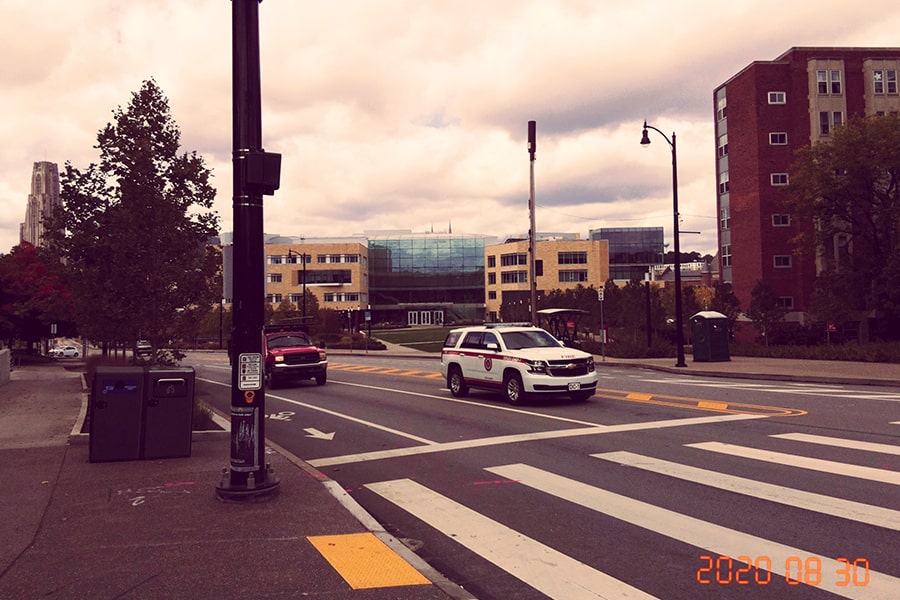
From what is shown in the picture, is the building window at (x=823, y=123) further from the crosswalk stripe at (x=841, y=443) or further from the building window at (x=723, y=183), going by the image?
the crosswalk stripe at (x=841, y=443)

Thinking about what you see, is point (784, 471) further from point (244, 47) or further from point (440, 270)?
point (440, 270)

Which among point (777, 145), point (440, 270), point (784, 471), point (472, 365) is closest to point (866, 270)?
point (777, 145)

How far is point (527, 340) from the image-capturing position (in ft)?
54.1

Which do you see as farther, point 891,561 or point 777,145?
point 777,145

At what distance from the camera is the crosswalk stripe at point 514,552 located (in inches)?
189

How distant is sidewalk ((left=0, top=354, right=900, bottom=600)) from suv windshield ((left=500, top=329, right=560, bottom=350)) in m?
7.49

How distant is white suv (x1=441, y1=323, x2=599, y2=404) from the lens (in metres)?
15.1

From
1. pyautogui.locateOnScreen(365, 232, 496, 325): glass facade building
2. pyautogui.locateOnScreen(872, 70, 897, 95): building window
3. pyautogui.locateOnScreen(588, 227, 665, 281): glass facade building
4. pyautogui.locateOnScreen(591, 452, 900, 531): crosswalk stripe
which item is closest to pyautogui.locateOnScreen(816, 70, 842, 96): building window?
pyautogui.locateOnScreen(872, 70, 897, 95): building window

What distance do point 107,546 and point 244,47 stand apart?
5.01 metres

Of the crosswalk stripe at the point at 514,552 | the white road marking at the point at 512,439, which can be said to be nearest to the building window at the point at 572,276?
the white road marking at the point at 512,439

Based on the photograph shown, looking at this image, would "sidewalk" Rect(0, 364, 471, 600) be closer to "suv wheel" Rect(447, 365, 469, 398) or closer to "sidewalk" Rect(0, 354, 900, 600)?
"sidewalk" Rect(0, 354, 900, 600)

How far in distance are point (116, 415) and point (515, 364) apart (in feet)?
28.2

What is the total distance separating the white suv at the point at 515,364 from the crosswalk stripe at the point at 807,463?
5.12 m

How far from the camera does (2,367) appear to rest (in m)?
23.8
